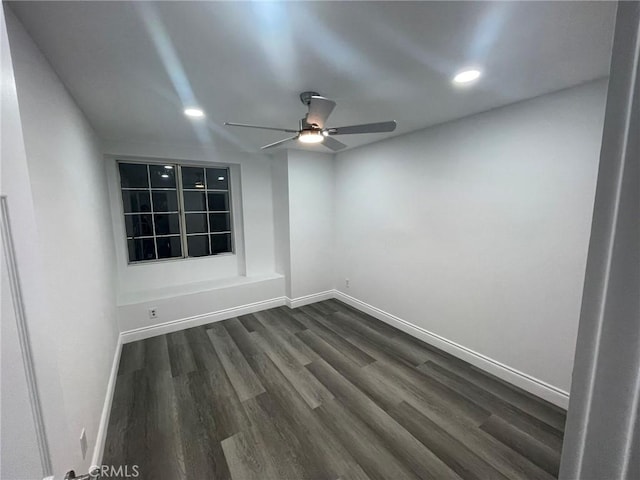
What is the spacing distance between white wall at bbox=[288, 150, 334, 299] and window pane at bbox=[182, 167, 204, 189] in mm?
1362

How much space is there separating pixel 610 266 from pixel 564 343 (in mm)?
2151

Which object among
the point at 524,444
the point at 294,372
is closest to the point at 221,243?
the point at 294,372

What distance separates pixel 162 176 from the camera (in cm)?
382

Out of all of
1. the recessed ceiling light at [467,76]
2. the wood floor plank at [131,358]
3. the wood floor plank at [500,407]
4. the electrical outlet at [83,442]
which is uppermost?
the recessed ceiling light at [467,76]

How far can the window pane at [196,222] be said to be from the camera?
4051 mm

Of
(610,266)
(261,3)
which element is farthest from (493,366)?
(261,3)

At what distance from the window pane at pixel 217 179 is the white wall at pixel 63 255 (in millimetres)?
1928

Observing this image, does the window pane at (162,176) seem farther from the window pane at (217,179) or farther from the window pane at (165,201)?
the window pane at (217,179)

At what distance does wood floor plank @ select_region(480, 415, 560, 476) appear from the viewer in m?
1.71

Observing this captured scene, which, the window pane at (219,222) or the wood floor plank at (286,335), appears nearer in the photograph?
the wood floor plank at (286,335)

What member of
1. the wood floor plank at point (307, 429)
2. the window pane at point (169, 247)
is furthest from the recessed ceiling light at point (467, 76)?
the window pane at point (169, 247)

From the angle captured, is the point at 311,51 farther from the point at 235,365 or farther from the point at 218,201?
the point at 218,201

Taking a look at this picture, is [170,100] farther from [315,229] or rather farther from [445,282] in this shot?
[445,282]

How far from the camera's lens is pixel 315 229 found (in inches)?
170
